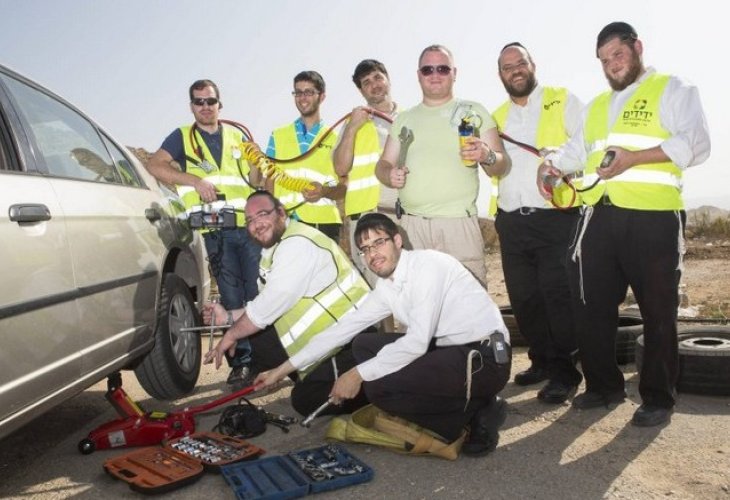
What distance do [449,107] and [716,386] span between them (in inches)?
83.7

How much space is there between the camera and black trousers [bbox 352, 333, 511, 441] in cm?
332

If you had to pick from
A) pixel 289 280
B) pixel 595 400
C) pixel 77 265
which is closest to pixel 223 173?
pixel 289 280

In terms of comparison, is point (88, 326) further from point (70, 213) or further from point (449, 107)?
point (449, 107)

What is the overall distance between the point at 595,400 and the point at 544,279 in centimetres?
76

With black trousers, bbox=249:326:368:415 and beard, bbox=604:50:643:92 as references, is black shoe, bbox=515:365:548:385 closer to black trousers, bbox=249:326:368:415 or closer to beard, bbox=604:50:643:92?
black trousers, bbox=249:326:368:415

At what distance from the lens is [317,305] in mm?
3861

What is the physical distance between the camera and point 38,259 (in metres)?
2.77

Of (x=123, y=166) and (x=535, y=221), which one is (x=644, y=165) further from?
(x=123, y=166)

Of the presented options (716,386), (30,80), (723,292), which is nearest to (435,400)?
(716,386)

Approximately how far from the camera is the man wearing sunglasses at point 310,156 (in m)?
4.97

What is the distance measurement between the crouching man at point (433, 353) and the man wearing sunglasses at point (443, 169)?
0.74m

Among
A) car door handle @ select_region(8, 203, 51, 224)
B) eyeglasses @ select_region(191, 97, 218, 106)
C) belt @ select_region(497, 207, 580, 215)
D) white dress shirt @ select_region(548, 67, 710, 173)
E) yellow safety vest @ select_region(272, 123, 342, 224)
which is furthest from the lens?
yellow safety vest @ select_region(272, 123, 342, 224)

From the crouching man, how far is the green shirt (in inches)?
31.4

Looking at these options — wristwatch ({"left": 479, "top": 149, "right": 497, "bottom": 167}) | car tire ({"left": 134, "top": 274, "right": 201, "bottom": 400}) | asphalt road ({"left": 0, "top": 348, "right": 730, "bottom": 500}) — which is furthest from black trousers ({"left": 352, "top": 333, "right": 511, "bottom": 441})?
car tire ({"left": 134, "top": 274, "right": 201, "bottom": 400})
